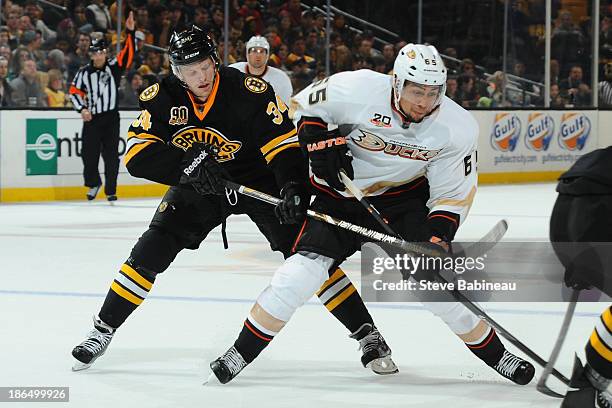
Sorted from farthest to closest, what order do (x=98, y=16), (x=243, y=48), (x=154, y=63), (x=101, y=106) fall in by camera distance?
(x=243, y=48) < (x=154, y=63) < (x=98, y=16) < (x=101, y=106)

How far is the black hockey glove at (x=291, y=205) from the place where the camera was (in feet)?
11.7

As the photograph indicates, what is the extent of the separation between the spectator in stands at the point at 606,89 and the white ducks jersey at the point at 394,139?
10.7 meters

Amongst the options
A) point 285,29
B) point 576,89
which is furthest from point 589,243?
point 576,89

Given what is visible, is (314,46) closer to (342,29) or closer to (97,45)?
(342,29)

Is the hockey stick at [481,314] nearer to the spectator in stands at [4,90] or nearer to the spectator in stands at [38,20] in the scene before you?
the spectator in stands at [4,90]

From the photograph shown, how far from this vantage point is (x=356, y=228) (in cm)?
355

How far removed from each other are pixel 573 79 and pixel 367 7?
108 inches

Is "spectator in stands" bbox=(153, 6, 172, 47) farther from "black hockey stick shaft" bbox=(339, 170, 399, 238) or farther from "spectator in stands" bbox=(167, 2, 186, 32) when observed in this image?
"black hockey stick shaft" bbox=(339, 170, 399, 238)

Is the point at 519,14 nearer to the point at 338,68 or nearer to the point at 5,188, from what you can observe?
the point at 338,68

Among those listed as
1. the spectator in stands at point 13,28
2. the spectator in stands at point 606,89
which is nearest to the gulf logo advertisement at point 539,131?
the spectator in stands at point 606,89

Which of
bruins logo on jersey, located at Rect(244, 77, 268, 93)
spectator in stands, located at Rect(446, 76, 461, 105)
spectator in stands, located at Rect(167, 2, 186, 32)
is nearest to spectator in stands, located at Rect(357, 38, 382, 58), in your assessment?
spectator in stands, located at Rect(446, 76, 461, 105)

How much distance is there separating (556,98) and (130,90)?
5192mm

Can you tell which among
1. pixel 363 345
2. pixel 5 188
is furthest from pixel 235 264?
pixel 5 188

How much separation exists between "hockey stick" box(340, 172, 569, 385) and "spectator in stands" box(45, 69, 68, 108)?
6.88 metres
